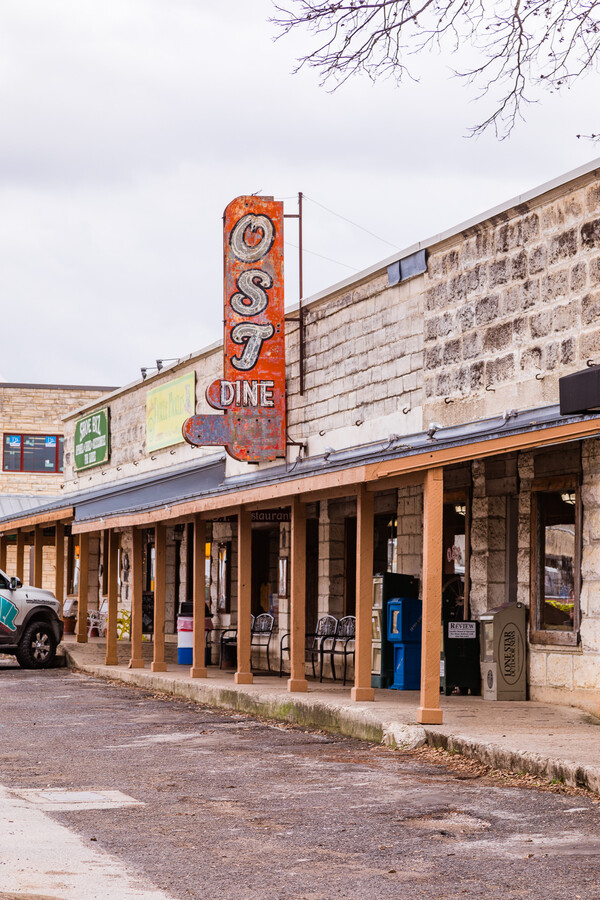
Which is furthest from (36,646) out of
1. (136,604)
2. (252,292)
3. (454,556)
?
(454,556)

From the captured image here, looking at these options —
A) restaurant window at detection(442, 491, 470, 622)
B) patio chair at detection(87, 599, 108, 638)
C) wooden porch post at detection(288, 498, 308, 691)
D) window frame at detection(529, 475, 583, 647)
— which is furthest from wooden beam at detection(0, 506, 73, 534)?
window frame at detection(529, 475, 583, 647)

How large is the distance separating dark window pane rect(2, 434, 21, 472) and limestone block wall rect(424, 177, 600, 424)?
2964cm

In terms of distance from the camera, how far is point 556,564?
12.9m

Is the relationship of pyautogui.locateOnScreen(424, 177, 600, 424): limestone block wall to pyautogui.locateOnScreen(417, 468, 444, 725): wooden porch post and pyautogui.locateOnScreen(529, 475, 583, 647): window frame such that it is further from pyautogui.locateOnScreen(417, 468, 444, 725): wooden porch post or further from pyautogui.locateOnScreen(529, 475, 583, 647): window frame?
pyautogui.locateOnScreen(417, 468, 444, 725): wooden porch post

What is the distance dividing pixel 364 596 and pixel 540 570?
5.82 ft

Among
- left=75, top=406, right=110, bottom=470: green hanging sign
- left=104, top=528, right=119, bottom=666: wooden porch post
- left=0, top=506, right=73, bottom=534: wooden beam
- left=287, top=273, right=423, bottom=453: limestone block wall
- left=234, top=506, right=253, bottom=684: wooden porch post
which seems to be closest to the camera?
left=287, top=273, right=423, bottom=453: limestone block wall

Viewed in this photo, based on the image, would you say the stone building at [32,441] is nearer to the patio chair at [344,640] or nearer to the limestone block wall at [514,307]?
the patio chair at [344,640]

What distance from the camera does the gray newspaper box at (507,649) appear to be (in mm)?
13125

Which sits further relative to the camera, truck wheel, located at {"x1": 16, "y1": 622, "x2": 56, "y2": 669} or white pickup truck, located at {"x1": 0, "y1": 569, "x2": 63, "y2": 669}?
truck wheel, located at {"x1": 16, "y1": 622, "x2": 56, "y2": 669}

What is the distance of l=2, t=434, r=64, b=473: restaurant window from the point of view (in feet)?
139

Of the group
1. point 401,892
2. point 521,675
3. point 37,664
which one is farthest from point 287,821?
point 37,664

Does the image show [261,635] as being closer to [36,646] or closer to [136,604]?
[136,604]

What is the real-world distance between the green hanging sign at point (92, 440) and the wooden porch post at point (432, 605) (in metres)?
18.1

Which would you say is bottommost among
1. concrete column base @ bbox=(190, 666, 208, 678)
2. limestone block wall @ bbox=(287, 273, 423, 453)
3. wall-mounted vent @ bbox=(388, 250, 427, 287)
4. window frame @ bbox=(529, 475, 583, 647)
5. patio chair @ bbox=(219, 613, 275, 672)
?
concrete column base @ bbox=(190, 666, 208, 678)
